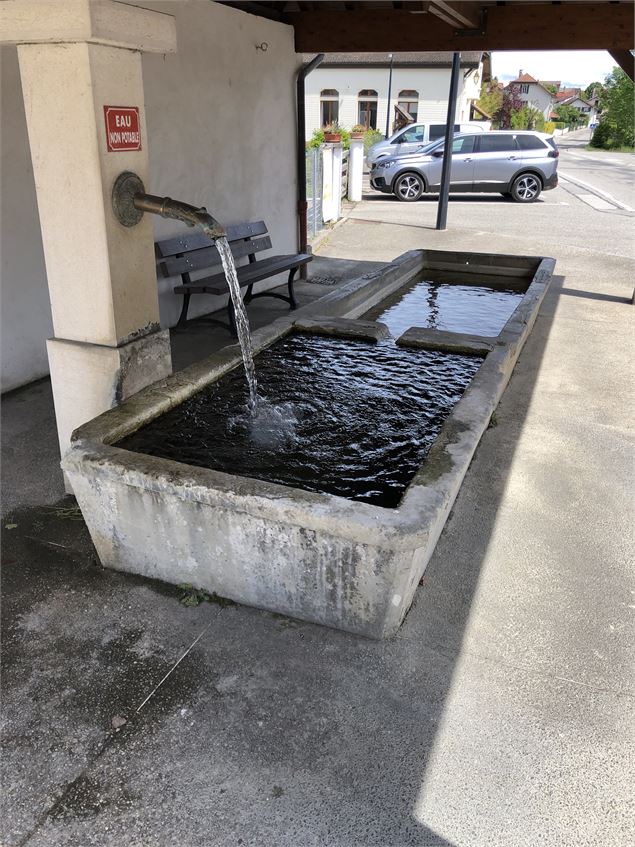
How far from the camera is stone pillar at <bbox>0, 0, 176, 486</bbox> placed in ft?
9.41

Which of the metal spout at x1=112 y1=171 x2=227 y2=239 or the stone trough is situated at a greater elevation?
the metal spout at x1=112 y1=171 x2=227 y2=239

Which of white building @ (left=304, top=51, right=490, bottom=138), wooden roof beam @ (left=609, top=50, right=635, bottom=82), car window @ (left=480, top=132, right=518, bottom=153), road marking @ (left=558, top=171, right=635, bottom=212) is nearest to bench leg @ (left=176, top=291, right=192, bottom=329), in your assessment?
wooden roof beam @ (left=609, top=50, right=635, bottom=82)

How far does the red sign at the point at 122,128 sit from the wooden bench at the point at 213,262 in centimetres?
262

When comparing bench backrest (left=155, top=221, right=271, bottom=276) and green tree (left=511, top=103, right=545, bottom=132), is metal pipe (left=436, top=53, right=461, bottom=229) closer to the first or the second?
bench backrest (left=155, top=221, right=271, bottom=276)

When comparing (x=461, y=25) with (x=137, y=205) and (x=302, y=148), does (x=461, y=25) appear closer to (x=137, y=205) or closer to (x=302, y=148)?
(x=302, y=148)

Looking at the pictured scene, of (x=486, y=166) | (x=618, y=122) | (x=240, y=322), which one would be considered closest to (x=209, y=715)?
(x=240, y=322)

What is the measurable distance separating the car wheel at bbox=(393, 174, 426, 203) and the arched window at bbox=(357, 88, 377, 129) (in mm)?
17134

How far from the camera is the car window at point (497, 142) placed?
1580 centimetres

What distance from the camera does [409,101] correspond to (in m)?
30.7

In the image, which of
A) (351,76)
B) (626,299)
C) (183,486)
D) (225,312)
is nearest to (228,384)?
(183,486)

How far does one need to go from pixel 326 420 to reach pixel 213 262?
3401 mm

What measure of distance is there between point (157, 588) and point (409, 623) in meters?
1.13

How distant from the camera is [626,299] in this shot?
8297 mm

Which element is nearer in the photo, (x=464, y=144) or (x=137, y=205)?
(x=137, y=205)
